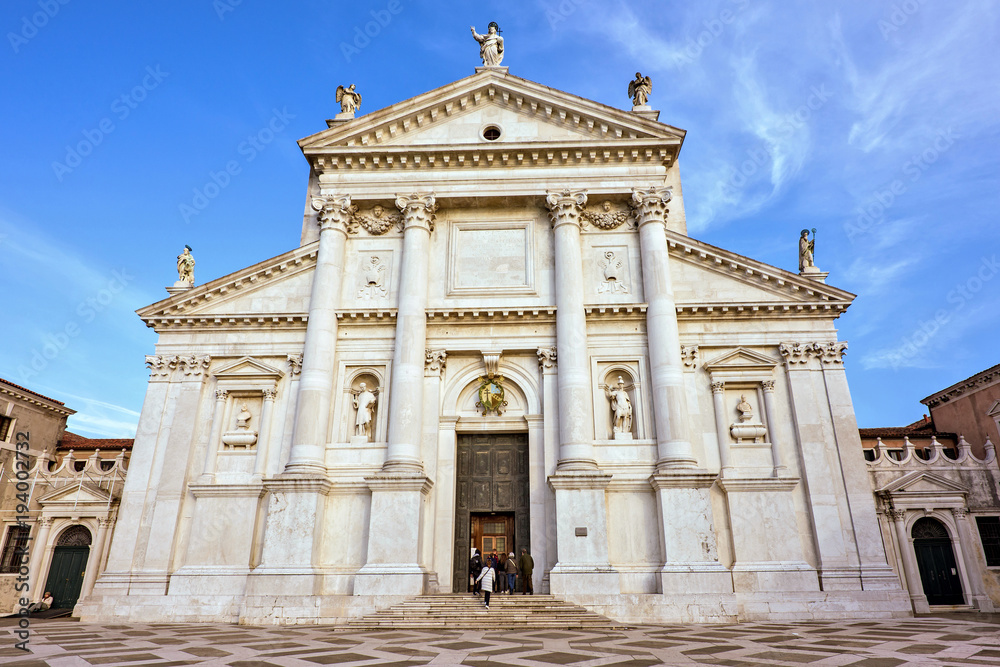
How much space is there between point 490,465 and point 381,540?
441 cm

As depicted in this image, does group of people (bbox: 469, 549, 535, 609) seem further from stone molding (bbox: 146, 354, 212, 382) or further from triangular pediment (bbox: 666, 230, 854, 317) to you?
stone molding (bbox: 146, 354, 212, 382)

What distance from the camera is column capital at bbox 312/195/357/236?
2392 cm

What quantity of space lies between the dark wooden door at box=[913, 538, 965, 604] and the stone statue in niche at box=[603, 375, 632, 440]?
11.8 metres

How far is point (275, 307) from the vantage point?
23938mm

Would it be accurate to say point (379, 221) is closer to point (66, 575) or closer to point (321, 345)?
point (321, 345)

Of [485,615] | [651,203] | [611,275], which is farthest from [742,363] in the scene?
[485,615]

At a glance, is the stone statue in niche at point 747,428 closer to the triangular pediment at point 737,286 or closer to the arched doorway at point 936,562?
the triangular pediment at point 737,286

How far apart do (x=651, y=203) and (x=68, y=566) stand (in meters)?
26.0

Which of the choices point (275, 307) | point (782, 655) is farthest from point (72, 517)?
point (782, 655)

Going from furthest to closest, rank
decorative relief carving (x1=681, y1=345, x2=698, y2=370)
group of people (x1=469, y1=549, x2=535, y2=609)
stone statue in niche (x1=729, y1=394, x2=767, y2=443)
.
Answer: decorative relief carving (x1=681, y1=345, x2=698, y2=370), stone statue in niche (x1=729, y1=394, x2=767, y2=443), group of people (x1=469, y1=549, x2=535, y2=609)

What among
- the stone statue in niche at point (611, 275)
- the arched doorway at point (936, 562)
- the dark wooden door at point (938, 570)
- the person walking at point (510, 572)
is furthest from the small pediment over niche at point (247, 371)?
the dark wooden door at point (938, 570)

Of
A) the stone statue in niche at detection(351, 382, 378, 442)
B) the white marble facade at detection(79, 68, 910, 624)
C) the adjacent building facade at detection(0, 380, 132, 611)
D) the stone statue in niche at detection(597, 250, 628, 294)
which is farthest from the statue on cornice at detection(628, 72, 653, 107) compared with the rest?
the adjacent building facade at detection(0, 380, 132, 611)

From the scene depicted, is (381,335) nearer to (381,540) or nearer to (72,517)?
(381,540)

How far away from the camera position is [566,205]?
2345cm
